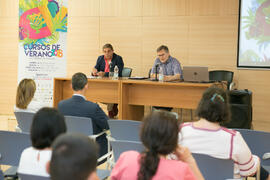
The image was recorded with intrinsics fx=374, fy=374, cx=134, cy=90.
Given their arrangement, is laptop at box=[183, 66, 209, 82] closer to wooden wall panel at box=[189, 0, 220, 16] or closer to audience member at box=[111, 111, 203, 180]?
wooden wall panel at box=[189, 0, 220, 16]

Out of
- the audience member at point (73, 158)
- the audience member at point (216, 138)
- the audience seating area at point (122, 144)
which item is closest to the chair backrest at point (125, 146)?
the audience seating area at point (122, 144)

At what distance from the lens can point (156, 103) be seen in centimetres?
596

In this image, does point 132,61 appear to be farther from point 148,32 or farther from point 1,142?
point 1,142

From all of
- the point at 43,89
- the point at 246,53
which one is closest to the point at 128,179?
the point at 43,89

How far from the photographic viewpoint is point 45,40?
667 cm

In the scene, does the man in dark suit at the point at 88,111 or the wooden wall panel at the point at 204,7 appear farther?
the wooden wall panel at the point at 204,7

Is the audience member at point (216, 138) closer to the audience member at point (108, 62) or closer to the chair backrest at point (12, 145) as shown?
the chair backrest at point (12, 145)

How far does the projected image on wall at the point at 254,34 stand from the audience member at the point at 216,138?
478 cm

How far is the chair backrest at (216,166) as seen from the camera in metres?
2.34

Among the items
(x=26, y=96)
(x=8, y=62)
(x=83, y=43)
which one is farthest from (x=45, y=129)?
(x=8, y=62)

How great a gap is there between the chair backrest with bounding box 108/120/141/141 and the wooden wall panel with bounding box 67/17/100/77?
4921mm

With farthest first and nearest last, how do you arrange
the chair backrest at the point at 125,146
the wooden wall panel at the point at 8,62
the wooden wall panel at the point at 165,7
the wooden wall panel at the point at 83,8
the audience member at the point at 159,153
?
1. the wooden wall panel at the point at 8,62
2. the wooden wall panel at the point at 83,8
3. the wooden wall panel at the point at 165,7
4. the chair backrest at the point at 125,146
5. the audience member at the point at 159,153

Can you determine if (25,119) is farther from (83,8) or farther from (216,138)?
(83,8)

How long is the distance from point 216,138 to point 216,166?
0.18 meters
